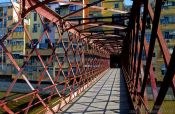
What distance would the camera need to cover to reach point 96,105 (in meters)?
9.93

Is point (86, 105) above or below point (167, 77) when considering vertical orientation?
below

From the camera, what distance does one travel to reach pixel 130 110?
867 centimetres

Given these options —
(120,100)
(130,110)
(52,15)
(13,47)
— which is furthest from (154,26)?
(13,47)

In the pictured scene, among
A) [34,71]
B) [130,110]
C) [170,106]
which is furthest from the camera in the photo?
[34,71]

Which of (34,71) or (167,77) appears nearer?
(167,77)

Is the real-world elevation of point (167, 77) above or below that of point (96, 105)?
above

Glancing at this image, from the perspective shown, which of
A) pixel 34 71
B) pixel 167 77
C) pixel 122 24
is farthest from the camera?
pixel 34 71

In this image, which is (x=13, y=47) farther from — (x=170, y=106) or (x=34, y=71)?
(x=170, y=106)

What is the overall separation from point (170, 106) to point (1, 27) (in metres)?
37.5

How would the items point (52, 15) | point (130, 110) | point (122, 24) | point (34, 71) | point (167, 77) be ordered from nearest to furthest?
1. point (167, 77)
2. point (130, 110)
3. point (52, 15)
4. point (122, 24)
5. point (34, 71)

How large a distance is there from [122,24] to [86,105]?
4390mm

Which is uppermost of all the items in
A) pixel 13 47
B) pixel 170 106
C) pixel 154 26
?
pixel 154 26

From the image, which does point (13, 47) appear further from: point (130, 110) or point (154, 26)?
point (154, 26)

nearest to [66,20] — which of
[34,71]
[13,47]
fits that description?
[34,71]
